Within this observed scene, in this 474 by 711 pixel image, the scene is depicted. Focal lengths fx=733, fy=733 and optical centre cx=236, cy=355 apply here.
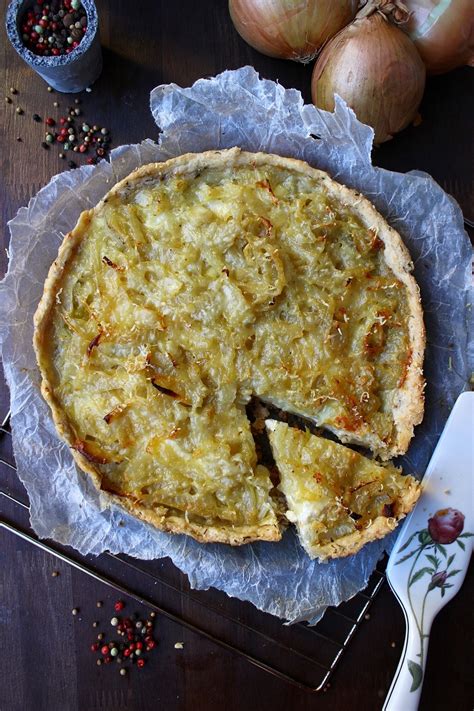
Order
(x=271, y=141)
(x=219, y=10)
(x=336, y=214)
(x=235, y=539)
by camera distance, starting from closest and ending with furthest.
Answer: (x=235, y=539)
(x=336, y=214)
(x=271, y=141)
(x=219, y=10)

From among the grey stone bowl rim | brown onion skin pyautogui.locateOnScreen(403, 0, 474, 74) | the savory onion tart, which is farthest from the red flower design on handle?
the grey stone bowl rim

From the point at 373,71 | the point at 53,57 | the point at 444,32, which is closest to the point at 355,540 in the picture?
the point at 373,71

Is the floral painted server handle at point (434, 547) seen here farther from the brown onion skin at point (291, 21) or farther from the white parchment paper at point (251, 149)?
the brown onion skin at point (291, 21)

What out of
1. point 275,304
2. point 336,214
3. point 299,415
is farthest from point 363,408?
point 336,214

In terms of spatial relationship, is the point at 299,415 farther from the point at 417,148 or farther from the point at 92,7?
the point at 92,7

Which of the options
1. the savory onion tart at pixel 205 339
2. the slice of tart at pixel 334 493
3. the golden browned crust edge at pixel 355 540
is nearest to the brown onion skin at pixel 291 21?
the savory onion tart at pixel 205 339

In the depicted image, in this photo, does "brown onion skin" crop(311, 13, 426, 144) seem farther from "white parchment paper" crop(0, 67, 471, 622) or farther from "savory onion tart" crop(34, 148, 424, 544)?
"savory onion tart" crop(34, 148, 424, 544)

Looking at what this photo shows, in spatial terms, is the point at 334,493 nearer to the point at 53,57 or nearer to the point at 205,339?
the point at 205,339
